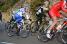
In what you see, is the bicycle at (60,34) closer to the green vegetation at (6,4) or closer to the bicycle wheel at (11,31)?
the bicycle wheel at (11,31)

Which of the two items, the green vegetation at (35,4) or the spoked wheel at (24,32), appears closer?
the spoked wheel at (24,32)

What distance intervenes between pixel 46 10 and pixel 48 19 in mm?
470

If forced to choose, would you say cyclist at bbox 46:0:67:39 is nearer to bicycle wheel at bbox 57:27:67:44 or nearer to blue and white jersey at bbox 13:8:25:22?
bicycle wheel at bbox 57:27:67:44

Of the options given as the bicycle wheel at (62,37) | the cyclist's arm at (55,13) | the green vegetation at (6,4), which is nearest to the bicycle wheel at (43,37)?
the cyclist's arm at (55,13)

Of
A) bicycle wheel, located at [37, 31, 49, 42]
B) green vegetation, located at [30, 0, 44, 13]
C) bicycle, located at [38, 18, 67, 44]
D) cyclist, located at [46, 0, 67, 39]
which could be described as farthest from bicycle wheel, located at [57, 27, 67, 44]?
green vegetation, located at [30, 0, 44, 13]

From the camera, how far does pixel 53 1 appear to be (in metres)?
16.7

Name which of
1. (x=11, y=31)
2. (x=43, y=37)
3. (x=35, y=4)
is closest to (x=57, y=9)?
(x=43, y=37)

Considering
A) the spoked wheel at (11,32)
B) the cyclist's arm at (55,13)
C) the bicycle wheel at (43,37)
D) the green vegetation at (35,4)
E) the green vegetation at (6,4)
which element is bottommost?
the green vegetation at (6,4)

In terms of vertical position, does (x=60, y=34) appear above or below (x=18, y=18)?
above

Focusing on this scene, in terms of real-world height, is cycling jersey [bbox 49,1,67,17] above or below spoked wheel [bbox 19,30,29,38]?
above

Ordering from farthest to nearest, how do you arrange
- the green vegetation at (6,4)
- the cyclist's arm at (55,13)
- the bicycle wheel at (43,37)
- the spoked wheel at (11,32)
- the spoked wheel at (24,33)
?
1. the green vegetation at (6,4)
2. the spoked wheel at (11,32)
3. the spoked wheel at (24,33)
4. the bicycle wheel at (43,37)
5. the cyclist's arm at (55,13)

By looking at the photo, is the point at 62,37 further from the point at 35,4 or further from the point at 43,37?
the point at 35,4

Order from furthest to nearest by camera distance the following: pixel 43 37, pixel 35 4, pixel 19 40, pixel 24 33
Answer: pixel 35 4 < pixel 24 33 < pixel 19 40 < pixel 43 37

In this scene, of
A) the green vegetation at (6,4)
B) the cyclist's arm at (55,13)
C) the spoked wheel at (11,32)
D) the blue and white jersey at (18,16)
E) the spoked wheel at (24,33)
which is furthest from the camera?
the green vegetation at (6,4)
